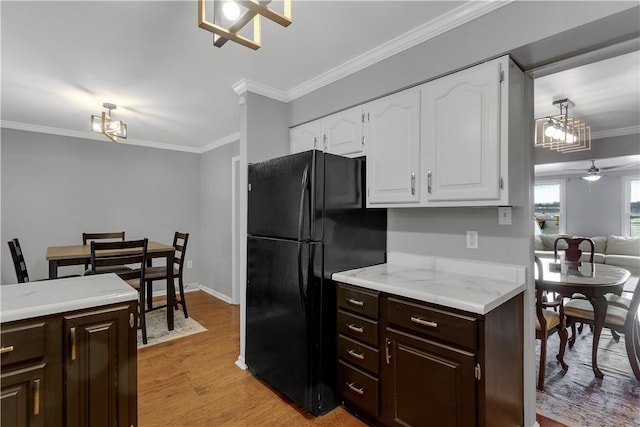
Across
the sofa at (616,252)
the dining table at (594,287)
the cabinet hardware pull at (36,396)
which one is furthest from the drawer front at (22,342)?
the sofa at (616,252)

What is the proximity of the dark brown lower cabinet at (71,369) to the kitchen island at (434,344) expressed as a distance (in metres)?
1.19

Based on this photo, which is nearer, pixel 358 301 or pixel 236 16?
pixel 236 16

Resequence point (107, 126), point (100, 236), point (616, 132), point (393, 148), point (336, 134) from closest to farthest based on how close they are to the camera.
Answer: point (393, 148) < point (336, 134) < point (107, 126) < point (100, 236) < point (616, 132)

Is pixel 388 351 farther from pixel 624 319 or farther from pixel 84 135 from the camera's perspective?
pixel 84 135

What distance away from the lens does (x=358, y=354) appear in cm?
194

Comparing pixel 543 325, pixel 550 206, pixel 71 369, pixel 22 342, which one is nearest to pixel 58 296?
pixel 22 342

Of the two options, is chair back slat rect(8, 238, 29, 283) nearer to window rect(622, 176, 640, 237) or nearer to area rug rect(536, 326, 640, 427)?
area rug rect(536, 326, 640, 427)

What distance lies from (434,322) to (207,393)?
176 cm

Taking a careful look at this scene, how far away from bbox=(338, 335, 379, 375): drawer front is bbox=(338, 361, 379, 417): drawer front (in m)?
0.05

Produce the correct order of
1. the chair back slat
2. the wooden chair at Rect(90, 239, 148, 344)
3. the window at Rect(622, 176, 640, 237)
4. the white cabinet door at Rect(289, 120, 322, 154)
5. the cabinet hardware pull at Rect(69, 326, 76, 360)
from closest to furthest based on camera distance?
the cabinet hardware pull at Rect(69, 326, 76, 360), the white cabinet door at Rect(289, 120, 322, 154), the wooden chair at Rect(90, 239, 148, 344), the chair back slat, the window at Rect(622, 176, 640, 237)

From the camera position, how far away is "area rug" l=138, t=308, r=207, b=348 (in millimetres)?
3307

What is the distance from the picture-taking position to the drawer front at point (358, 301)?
1.85 meters

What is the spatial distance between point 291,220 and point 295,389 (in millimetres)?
1118

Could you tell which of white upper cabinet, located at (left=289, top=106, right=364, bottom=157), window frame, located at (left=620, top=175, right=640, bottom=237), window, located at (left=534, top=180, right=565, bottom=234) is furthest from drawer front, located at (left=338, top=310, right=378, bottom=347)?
window frame, located at (left=620, top=175, right=640, bottom=237)
